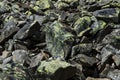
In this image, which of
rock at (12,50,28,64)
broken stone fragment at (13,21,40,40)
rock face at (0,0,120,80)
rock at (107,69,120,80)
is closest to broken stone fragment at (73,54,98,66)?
rock face at (0,0,120,80)

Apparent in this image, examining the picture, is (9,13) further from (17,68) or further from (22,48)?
(17,68)

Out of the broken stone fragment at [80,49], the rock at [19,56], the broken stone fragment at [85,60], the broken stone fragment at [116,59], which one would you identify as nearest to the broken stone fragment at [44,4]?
the rock at [19,56]

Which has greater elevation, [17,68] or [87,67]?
[17,68]

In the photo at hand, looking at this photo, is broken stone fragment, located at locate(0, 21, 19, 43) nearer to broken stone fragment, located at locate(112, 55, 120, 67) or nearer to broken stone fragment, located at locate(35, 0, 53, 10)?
broken stone fragment, located at locate(35, 0, 53, 10)

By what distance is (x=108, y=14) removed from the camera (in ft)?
89.1

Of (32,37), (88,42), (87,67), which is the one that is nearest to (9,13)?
(32,37)

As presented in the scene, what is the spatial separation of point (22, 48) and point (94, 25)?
5867 mm

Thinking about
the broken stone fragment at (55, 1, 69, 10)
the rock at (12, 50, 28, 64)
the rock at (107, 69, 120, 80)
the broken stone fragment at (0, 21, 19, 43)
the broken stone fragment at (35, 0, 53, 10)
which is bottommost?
the rock at (107, 69, 120, 80)

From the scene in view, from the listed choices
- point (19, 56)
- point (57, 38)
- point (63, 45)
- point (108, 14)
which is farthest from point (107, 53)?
point (108, 14)

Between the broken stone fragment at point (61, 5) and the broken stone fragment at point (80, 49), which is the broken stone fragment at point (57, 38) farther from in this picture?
the broken stone fragment at point (61, 5)

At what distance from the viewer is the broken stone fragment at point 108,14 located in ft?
88.0

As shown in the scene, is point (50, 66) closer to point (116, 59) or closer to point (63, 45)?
point (63, 45)

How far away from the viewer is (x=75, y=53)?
2238 centimetres

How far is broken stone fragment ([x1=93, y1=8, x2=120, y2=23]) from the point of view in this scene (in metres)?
26.8
